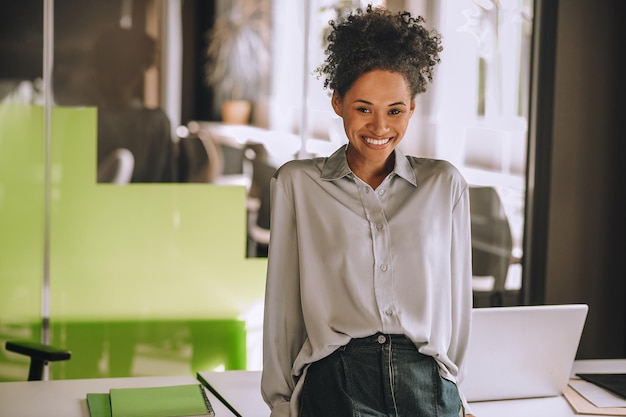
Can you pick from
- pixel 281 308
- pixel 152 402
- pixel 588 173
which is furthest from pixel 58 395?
pixel 588 173

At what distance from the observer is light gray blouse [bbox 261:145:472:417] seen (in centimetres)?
183

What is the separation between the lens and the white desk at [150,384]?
2230 millimetres

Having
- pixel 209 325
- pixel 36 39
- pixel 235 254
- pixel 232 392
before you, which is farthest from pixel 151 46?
pixel 232 392

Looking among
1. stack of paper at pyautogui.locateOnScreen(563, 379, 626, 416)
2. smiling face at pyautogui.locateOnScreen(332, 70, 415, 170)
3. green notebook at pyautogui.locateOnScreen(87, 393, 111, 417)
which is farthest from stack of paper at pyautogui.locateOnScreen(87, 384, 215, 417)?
stack of paper at pyautogui.locateOnScreen(563, 379, 626, 416)

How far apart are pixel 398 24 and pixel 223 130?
1.97 meters

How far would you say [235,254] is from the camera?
3.76 m

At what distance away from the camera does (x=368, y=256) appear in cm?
184

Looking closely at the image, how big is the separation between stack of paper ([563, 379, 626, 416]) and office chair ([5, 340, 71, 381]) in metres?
1.57

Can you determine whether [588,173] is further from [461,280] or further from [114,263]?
[461,280]

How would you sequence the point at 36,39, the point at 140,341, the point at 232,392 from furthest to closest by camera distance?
the point at 140,341 → the point at 36,39 → the point at 232,392

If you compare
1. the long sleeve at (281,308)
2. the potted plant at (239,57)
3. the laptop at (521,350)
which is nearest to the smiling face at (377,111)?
the long sleeve at (281,308)

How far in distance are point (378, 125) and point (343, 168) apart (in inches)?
5.3

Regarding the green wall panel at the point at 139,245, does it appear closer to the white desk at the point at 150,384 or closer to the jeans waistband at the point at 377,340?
the white desk at the point at 150,384

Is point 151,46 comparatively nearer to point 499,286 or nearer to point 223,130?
point 223,130
